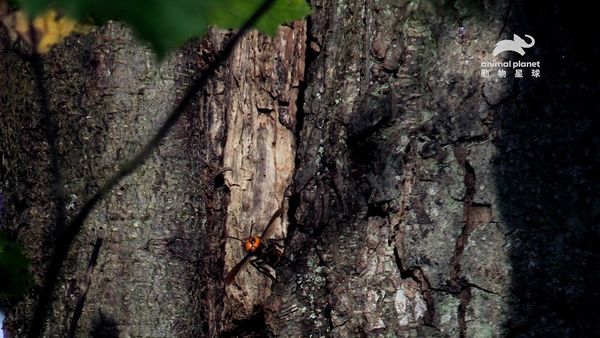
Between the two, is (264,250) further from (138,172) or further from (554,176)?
(554,176)

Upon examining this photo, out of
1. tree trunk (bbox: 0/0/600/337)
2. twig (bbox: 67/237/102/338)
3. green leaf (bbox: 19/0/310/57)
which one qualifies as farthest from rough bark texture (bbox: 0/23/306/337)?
green leaf (bbox: 19/0/310/57)

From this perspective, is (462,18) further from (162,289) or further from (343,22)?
(162,289)

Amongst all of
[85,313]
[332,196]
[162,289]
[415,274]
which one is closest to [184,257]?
[162,289]

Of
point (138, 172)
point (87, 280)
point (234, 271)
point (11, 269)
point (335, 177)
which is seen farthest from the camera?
point (234, 271)

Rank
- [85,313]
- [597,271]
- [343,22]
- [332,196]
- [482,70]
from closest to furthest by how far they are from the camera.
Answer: [597,271], [482,70], [332,196], [343,22], [85,313]

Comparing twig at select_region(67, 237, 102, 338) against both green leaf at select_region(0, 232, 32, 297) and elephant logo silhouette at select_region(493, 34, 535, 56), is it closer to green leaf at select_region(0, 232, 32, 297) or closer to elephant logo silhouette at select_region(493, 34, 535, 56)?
green leaf at select_region(0, 232, 32, 297)

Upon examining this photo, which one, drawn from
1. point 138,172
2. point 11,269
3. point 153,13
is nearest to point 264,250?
point 138,172
